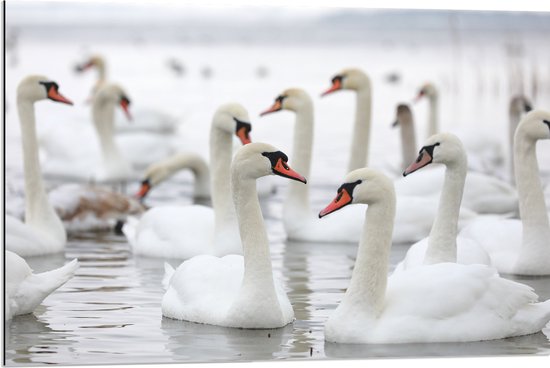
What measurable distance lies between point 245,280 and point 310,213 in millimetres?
3992

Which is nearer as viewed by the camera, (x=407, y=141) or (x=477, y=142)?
(x=407, y=141)

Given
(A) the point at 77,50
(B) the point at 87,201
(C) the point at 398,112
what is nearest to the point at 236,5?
→ (B) the point at 87,201

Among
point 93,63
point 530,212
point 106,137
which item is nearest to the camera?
point 530,212

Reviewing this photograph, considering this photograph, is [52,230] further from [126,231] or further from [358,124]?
[358,124]

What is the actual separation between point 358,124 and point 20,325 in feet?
17.9

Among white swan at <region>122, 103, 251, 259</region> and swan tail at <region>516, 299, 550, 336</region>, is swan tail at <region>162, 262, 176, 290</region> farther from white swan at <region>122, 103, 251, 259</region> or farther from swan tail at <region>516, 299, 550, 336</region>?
swan tail at <region>516, 299, 550, 336</region>

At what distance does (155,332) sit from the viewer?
32.6ft

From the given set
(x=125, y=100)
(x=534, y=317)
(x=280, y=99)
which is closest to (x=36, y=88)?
(x=280, y=99)

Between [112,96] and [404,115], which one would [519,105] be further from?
[112,96]

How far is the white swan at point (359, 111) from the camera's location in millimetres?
14766

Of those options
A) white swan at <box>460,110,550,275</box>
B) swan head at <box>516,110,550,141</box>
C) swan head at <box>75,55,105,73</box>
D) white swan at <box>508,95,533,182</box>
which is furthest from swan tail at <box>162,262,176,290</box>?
swan head at <box>75,55,105,73</box>

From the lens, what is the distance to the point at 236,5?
9523mm

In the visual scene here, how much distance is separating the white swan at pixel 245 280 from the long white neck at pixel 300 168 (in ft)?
11.5

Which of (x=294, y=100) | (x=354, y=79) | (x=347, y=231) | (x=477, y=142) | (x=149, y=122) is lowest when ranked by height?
(x=347, y=231)
